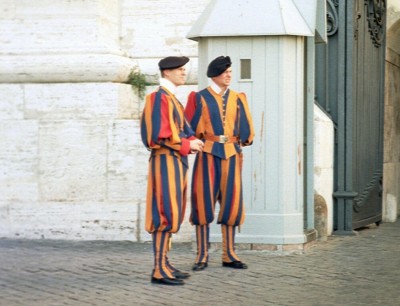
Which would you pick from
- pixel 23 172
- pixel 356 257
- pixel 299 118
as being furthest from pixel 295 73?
pixel 23 172

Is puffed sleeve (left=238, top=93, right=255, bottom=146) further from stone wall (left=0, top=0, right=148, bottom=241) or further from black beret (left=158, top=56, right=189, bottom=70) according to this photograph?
stone wall (left=0, top=0, right=148, bottom=241)

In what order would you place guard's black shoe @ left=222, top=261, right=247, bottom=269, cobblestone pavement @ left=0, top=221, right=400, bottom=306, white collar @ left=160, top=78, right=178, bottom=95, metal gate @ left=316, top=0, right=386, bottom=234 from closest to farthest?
cobblestone pavement @ left=0, top=221, right=400, bottom=306 → white collar @ left=160, top=78, right=178, bottom=95 → guard's black shoe @ left=222, top=261, right=247, bottom=269 → metal gate @ left=316, top=0, right=386, bottom=234

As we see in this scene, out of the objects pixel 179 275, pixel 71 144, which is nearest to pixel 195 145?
pixel 179 275

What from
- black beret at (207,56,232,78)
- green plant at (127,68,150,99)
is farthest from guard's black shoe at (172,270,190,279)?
green plant at (127,68,150,99)

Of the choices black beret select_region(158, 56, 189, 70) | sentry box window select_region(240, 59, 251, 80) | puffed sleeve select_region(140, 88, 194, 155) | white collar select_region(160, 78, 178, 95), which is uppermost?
sentry box window select_region(240, 59, 251, 80)

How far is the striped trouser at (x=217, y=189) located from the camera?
28.9 ft

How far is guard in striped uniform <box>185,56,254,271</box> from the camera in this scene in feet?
28.8

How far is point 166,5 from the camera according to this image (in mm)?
10906

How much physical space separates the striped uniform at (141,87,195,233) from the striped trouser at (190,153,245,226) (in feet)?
2.37

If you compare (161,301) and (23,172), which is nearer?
(161,301)

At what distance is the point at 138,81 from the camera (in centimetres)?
1081

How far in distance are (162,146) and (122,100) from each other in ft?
8.73

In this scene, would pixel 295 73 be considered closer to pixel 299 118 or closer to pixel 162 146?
pixel 299 118

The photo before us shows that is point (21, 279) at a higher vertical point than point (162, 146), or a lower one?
lower
